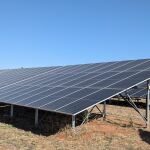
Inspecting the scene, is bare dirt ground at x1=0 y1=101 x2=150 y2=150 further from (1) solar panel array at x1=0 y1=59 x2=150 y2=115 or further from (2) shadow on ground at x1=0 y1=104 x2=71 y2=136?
(1) solar panel array at x1=0 y1=59 x2=150 y2=115

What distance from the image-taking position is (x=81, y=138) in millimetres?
14898

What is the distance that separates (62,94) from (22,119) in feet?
13.7

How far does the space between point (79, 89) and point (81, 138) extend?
393 cm

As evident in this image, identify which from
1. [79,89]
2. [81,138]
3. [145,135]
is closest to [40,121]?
[79,89]

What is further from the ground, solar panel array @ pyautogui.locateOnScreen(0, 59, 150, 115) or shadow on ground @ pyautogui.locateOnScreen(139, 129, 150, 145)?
solar panel array @ pyautogui.locateOnScreen(0, 59, 150, 115)

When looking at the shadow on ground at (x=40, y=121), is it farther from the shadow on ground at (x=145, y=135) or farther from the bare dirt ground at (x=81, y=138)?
the shadow on ground at (x=145, y=135)

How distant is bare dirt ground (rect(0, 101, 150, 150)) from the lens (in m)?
13.5

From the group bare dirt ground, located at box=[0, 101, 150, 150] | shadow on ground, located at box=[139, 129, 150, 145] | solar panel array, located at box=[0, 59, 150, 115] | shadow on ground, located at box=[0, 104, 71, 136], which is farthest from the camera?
shadow on ground, located at box=[0, 104, 71, 136]

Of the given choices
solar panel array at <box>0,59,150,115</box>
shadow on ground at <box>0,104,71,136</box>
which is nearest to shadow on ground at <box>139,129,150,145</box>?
solar panel array at <box>0,59,150,115</box>

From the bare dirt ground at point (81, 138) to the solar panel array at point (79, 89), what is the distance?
1.19m

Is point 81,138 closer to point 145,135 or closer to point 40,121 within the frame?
point 145,135

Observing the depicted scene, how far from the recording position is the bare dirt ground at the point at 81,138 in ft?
44.4

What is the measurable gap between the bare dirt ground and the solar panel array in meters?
1.19

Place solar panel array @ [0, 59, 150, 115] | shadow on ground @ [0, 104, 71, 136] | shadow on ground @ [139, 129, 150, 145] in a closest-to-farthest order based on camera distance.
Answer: shadow on ground @ [139, 129, 150, 145] < solar panel array @ [0, 59, 150, 115] < shadow on ground @ [0, 104, 71, 136]
